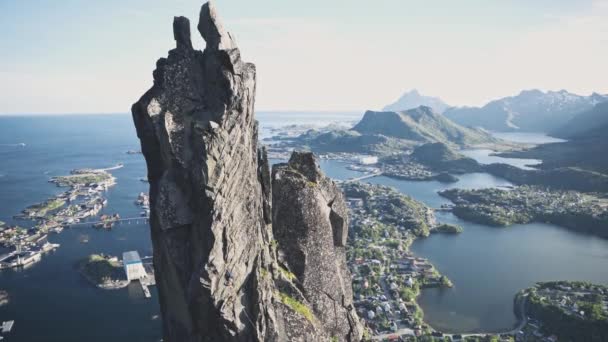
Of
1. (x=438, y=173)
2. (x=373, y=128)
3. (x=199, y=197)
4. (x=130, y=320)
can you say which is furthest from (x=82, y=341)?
(x=373, y=128)

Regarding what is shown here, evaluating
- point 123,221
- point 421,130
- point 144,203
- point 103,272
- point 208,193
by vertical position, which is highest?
point 208,193

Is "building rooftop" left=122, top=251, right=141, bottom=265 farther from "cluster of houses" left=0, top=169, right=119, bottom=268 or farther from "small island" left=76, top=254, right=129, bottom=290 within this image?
"cluster of houses" left=0, top=169, right=119, bottom=268

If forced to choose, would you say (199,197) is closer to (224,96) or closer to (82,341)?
(224,96)

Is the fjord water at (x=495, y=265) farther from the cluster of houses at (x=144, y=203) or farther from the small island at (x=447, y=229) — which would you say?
the cluster of houses at (x=144, y=203)

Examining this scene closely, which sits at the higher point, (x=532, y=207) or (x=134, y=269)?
(x=532, y=207)

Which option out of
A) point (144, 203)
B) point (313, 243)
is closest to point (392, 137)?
point (144, 203)

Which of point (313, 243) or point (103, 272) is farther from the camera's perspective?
point (103, 272)

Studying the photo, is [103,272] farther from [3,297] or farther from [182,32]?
[182,32]
